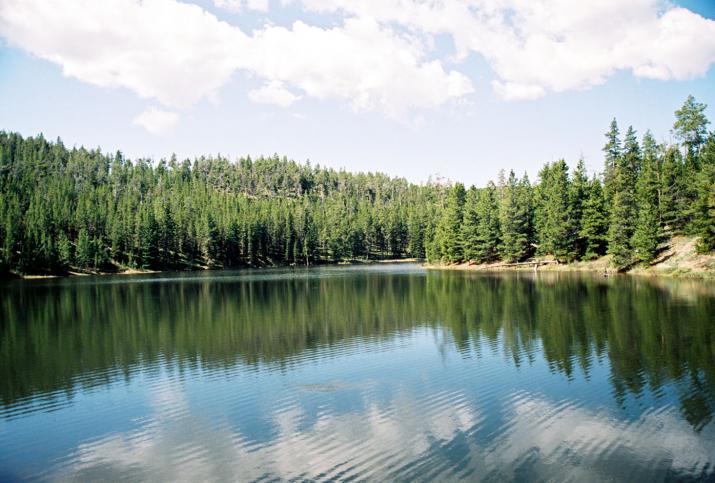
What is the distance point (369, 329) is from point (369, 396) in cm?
1555

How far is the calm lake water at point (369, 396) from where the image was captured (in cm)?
1379

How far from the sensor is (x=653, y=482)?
39.8ft

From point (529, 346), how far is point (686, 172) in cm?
6052

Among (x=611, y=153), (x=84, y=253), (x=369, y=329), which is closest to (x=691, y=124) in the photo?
(x=611, y=153)

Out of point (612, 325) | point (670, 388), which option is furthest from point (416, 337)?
point (670, 388)

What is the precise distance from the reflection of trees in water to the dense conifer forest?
19.4m

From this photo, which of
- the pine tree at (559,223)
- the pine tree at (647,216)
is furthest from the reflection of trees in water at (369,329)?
the pine tree at (559,223)

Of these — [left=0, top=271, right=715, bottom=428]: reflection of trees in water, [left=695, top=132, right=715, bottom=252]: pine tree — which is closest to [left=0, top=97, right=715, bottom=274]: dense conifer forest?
[left=695, top=132, right=715, bottom=252]: pine tree

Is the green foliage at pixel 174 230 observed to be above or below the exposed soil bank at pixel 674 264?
above

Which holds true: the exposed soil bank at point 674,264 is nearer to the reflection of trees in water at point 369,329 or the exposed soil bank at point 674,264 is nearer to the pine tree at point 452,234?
the reflection of trees in water at point 369,329

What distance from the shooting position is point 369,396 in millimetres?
20016

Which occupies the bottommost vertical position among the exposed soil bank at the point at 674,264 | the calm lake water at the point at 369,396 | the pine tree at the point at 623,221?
the calm lake water at the point at 369,396

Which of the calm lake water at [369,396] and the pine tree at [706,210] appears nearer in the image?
the calm lake water at [369,396]

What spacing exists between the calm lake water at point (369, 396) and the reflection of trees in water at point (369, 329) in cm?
20
